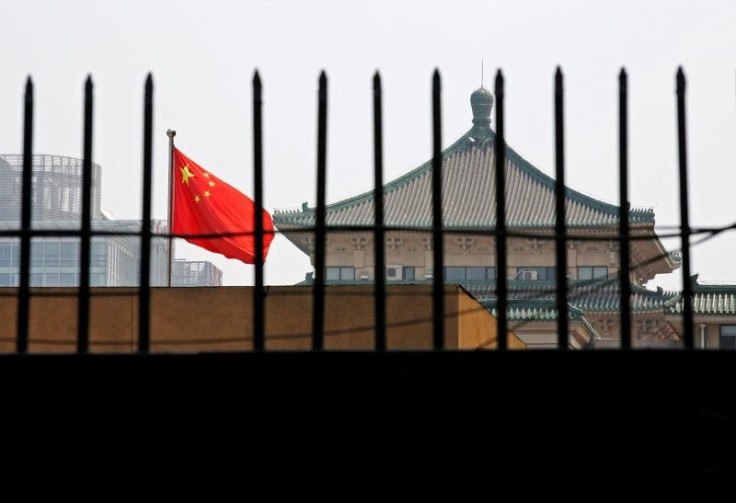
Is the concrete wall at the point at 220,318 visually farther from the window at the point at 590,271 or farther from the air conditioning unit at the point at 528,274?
the air conditioning unit at the point at 528,274

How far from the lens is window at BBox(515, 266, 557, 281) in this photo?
53.6 meters

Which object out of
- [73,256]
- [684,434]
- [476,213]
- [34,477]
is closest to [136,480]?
[34,477]

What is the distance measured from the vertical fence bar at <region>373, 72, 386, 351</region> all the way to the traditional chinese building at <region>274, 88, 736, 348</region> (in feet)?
137

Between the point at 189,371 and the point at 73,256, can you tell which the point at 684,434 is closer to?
the point at 189,371

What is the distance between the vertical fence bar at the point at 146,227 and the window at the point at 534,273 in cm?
4854

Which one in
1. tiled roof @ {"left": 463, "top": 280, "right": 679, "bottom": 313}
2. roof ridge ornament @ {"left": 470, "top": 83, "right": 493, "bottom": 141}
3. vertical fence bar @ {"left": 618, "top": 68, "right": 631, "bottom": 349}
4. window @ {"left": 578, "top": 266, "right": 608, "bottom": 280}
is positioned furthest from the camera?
roof ridge ornament @ {"left": 470, "top": 83, "right": 493, "bottom": 141}

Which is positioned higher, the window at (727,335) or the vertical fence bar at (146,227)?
the vertical fence bar at (146,227)

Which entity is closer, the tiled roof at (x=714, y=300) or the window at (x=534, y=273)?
the tiled roof at (x=714, y=300)

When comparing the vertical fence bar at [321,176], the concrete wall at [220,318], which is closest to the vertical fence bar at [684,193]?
the vertical fence bar at [321,176]

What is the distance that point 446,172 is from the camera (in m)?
58.6

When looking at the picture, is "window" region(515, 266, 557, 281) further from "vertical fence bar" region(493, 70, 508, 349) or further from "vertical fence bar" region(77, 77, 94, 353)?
"vertical fence bar" region(77, 77, 94, 353)

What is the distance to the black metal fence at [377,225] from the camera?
5.01 m

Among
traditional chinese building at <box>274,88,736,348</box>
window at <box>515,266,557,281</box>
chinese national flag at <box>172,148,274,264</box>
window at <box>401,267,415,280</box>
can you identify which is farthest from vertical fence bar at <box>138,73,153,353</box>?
window at <box>401,267,415,280</box>

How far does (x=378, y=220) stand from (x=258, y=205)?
44 cm
